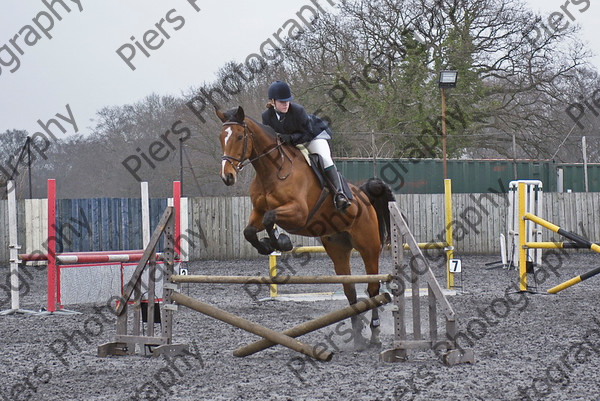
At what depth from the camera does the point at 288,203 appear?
547 centimetres

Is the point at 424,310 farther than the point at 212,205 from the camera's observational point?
No

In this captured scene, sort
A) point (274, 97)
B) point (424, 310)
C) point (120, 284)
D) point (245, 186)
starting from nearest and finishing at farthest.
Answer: point (274, 97) → point (424, 310) → point (120, 284) → point (245, 186)

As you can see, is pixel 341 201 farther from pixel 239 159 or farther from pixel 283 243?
pixel 239 159

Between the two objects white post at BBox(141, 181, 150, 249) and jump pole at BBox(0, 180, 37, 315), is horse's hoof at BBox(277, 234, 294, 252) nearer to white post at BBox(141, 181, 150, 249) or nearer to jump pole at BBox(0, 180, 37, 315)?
white post at BBox(141, 181, 150, 249)

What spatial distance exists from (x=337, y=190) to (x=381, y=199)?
0.94 metres

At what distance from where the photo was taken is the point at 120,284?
948cm

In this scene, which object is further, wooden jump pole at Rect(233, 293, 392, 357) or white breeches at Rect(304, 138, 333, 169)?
white breeches at Rect(304, 138, 333, 169)

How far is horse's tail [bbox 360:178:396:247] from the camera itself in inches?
260

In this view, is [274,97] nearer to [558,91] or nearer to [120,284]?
[120,284]

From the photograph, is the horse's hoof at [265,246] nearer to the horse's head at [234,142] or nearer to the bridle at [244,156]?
the bridle at [244,156]

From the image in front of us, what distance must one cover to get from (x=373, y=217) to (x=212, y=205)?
411 inches

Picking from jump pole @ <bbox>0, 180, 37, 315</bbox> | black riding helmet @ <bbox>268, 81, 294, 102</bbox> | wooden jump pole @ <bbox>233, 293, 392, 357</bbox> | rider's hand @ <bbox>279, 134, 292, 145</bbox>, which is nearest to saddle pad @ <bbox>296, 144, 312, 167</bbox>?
rider's hand @ <bbox>279, 134, 292, 145</bbox>

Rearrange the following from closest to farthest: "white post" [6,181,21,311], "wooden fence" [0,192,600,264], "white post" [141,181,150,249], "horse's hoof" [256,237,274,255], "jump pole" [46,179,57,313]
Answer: "horse's hoof" [256,237,274,255] < "jump pole" [46,179,57,313] < "white post" [6,181,21,311] < "white post" [141,181,150,249] < "wooden fence" [0,192,600,264]

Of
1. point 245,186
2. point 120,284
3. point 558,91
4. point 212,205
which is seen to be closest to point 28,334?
point 120,284
